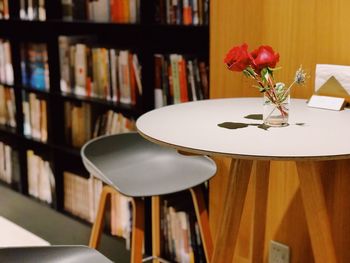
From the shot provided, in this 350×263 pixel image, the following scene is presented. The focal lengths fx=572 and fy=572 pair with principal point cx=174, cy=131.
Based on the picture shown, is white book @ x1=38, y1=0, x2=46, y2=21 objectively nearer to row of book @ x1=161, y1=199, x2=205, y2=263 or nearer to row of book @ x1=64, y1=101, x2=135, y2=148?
row of book @ x1=64, y1=101, x2=135, y2=148

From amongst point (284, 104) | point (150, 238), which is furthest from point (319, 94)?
point (150, 238)

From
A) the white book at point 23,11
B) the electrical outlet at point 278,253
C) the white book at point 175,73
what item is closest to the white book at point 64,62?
the white book at point 23,11

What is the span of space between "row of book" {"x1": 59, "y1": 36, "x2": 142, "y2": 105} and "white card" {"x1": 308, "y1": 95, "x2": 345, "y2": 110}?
3.14ft

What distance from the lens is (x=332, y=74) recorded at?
1.78m

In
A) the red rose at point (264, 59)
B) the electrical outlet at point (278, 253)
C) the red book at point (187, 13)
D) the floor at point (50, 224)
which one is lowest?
the floor at point (50, 224)

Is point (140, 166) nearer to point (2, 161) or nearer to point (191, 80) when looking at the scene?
point (191, 80)

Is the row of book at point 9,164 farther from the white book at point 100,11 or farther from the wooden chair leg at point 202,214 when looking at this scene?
the wooden chair leg at point 202,214

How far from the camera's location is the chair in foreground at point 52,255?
49.7 inches

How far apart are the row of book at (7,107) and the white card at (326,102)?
213 cm

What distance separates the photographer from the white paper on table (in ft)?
5.74

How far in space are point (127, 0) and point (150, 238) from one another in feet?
3.49

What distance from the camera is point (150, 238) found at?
252 cm

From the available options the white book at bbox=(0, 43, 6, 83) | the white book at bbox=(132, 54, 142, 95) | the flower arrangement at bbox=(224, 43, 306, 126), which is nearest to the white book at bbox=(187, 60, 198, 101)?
the white book at bbox=(132, 54, 142, 95)

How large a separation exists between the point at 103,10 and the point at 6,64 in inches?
38.8
